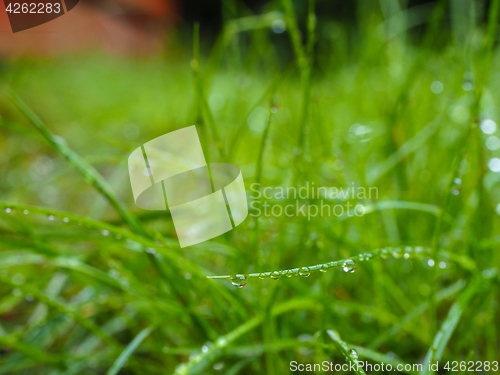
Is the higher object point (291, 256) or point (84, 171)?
point (84, 171)

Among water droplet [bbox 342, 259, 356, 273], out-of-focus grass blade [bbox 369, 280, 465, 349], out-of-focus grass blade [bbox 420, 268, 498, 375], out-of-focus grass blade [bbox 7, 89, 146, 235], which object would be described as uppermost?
out-of-focus grass blade [bbox 7, 89, 146, 235]

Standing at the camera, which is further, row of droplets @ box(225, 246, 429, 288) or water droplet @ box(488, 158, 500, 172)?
water droplet @ box(488, 158, 500, 172)

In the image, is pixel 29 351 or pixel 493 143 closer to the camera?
pixel 29 351

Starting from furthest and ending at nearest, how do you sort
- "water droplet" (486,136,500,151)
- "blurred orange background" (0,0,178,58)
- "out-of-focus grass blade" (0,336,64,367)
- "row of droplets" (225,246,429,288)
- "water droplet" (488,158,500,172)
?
1. "blurred orange background" (0,0,178,58)
2. "water droplet" (486,136,500,151)
3. "water droplet" (488,158,500,172)
4. "out-of-focus grass blade" (0,336,64,367)
5. "row of droplets" (225,246,429,288)

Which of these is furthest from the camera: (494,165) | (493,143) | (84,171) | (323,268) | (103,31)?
(103,31)

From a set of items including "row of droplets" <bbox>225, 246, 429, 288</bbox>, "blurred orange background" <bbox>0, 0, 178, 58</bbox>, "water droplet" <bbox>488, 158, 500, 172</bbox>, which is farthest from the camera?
"blurred orange background" <bbox>0, 0, 178, 58</bbox>

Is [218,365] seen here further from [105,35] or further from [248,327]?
[105,35]

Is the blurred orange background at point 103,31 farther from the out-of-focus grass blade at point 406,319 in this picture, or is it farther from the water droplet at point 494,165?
the out-of-focus grass blade at point 406,319

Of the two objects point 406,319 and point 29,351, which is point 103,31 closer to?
point 29,351

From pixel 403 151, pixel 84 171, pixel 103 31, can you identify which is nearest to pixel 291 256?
pixel 403 151

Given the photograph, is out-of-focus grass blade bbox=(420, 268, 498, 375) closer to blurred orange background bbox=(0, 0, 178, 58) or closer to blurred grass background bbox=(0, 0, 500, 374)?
blurred grass background bbox=(0, 0, 500, 374)

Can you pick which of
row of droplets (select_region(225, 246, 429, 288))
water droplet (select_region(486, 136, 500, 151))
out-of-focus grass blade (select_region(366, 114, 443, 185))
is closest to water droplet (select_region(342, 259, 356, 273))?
row of droplets (select_region(225, 246, 429, 288))
